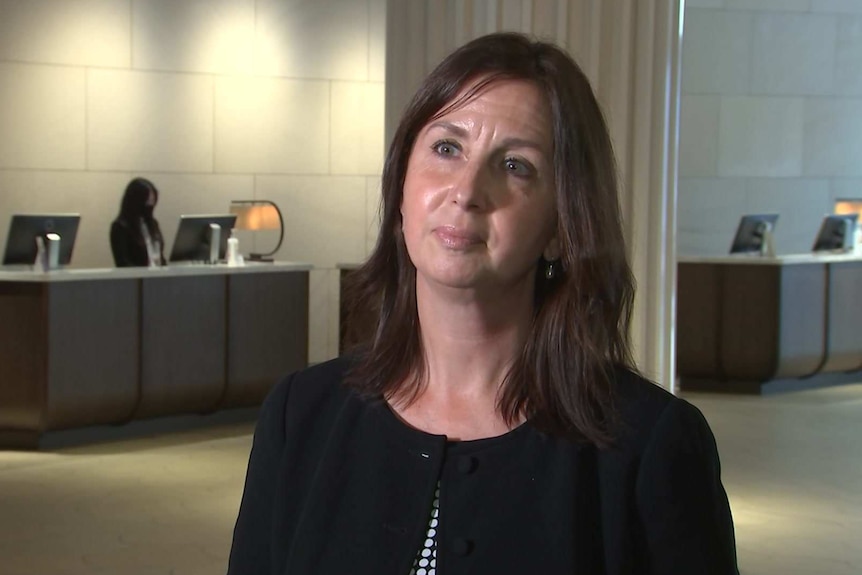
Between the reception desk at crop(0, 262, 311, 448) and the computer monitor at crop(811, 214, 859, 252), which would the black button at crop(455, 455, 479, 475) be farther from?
the computer monitor at crop(811, 214, 859, 252)

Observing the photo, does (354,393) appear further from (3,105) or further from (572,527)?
(3,105)

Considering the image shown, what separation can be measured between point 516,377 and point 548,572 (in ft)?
0.91

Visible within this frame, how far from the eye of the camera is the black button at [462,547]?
176 cm

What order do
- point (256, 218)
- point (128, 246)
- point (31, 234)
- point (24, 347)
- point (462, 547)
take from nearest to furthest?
point (462, 547), point (24, 347), point (31, 234), point (128, 246), point (256, 218)

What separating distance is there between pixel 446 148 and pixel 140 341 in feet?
30.1

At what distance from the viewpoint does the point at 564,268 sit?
191 cm

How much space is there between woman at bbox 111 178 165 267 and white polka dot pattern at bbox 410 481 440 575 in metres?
9.96

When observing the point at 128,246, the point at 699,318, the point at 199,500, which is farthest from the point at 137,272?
the point at 699,318

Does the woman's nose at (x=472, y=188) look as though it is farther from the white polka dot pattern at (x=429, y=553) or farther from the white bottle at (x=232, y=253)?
the white bottle at (x=232, y=253)

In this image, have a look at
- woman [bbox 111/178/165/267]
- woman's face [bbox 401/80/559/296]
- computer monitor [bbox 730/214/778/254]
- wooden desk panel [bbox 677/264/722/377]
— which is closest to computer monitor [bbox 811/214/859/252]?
computer monitor [bbox 730/214/778/254]

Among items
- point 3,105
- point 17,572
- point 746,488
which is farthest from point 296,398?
point 3,105

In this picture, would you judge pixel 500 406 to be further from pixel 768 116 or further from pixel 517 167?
pixel 768 116

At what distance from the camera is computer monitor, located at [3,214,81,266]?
1054 centimetres

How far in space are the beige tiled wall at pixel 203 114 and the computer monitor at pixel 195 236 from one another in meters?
1.90
